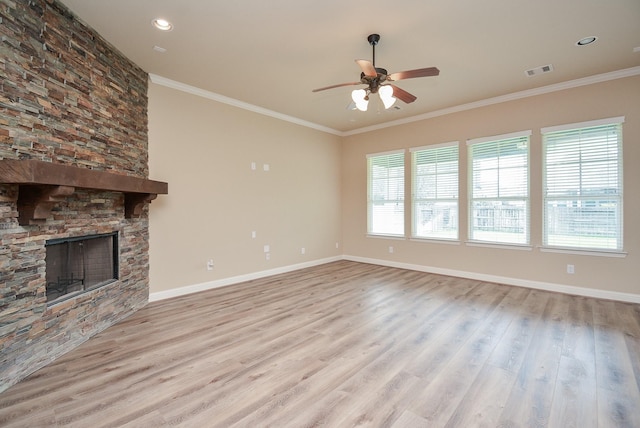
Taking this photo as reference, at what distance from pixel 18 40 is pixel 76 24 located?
722mm

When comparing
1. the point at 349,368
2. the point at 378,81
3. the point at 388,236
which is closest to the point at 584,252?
the point at 388,236

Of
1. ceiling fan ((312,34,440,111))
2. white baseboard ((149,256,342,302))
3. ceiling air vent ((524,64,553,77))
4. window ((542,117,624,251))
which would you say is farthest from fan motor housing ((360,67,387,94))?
white baseboard ((149,256,342,302))

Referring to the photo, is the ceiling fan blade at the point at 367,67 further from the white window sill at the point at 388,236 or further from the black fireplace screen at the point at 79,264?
the white window sill at the point at 388,236

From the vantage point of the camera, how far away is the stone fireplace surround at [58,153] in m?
2.21

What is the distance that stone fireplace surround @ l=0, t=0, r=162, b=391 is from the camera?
2.21m

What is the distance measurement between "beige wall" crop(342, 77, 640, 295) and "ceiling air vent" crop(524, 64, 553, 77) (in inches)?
28.5

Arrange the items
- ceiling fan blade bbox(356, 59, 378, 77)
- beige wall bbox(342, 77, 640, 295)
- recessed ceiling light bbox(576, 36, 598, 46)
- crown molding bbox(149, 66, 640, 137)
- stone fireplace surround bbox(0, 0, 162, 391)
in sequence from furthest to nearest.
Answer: crown molding bbox(149, 66, 640, 137) < beige wall bbox(342, 77, 640, 295) < recessed ceiling light bbox(576, 36, 598, 46) < ceiling fan blade bbox(356, 59, 378, 77) < stone fireplace surround bbox(0, 0, 162, 391)

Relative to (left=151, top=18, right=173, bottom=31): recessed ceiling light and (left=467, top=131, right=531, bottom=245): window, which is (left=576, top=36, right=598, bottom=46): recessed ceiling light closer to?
(left=467, top=131, right=531, bottom=245): window

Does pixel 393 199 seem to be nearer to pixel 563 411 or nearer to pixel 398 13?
pixel 398 13

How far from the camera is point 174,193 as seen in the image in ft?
14.1

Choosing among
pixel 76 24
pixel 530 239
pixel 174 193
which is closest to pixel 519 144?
pixel 530 239

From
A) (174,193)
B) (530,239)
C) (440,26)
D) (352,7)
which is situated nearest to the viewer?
(352,7)

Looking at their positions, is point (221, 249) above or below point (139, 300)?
above

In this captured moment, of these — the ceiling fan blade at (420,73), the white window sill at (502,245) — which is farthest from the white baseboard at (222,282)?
the ceiling fan blade at (420,73)
